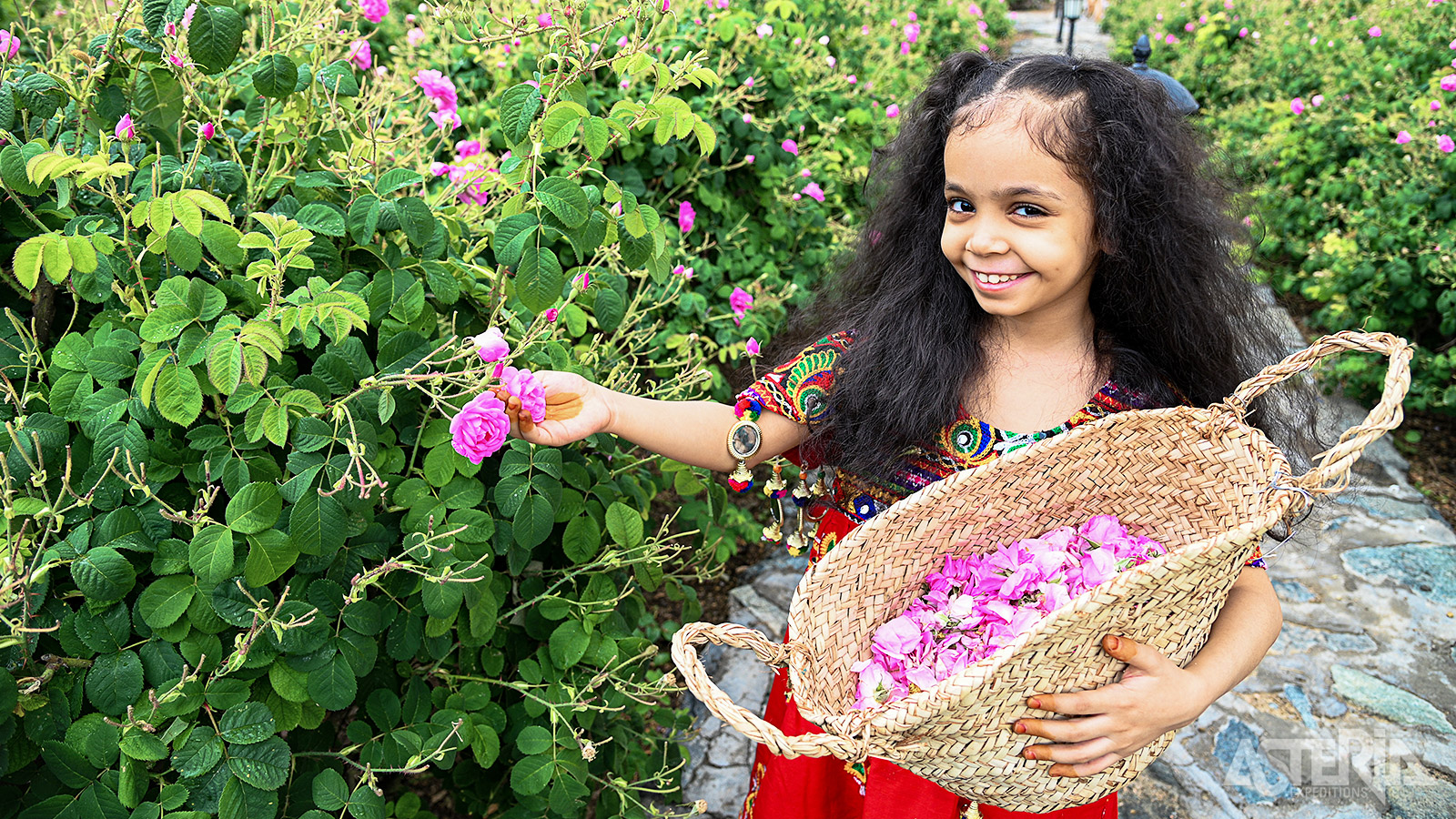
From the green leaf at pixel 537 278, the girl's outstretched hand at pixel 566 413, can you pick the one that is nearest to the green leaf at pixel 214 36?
the green leaf at pixel 537 278

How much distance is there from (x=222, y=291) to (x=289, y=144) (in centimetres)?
41

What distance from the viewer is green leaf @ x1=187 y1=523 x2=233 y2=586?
1.05m

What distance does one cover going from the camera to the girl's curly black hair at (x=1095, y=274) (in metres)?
1.31

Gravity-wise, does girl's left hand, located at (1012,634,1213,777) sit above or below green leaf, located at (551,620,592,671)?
above

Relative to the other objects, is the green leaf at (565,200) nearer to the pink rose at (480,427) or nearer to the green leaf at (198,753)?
the pink rose at (480,427)

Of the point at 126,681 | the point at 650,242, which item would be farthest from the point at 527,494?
the point at 126,681

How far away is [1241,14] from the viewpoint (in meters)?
7.55

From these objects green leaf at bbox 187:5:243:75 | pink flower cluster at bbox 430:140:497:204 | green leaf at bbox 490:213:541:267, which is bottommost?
pink flower cluster at bbox 430:140:497:204

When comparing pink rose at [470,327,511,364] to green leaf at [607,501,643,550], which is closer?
pink rose at [470,327,511,364]

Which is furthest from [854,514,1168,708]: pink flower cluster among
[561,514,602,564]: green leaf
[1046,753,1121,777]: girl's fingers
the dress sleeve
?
[561,514,602,564]: green leaf

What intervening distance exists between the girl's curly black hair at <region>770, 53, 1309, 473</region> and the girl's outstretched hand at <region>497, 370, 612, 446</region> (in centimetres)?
35

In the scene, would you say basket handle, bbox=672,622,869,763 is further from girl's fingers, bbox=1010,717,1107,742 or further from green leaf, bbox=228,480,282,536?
green leaf, bbox=228,480,282,536

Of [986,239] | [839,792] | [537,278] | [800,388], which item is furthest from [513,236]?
[839,792]

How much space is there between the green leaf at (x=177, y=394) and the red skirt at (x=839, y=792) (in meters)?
0.85
